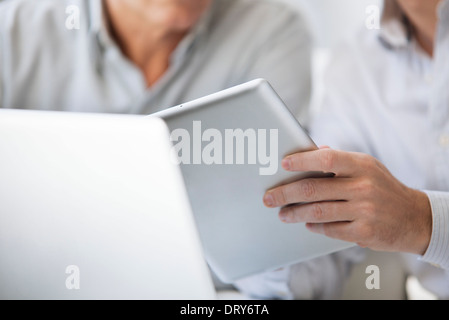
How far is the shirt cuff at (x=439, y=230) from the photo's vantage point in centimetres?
66

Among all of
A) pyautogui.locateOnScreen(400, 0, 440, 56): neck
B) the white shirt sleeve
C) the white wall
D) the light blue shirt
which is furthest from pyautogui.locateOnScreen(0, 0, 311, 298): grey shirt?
the white wall

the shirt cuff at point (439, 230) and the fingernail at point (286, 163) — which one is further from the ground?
the fingernail at point (286, 163)

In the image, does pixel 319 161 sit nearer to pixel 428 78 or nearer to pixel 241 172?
pixel 241 172

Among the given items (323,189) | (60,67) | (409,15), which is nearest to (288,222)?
(323,189)

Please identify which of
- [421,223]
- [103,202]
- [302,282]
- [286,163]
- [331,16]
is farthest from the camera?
[331,16]

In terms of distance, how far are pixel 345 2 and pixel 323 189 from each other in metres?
1.70

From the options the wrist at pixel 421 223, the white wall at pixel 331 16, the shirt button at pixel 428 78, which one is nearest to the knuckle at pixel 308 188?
the wrist at pixel 421 223

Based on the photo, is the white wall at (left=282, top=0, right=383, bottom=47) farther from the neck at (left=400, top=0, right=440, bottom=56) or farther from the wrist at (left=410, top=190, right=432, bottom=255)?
the wrist at (left=410, top=190, right=432, bottom=255)

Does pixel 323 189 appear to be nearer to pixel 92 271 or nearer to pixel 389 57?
pixel 92 271

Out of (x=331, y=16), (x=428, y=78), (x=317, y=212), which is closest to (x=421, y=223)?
(x=317, y=212)

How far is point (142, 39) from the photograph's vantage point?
1.16m

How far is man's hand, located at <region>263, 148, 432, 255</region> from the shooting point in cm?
55

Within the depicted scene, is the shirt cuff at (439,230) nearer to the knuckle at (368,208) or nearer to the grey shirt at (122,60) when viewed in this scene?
the knuckle at (368,208)

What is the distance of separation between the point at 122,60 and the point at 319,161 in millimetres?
714
